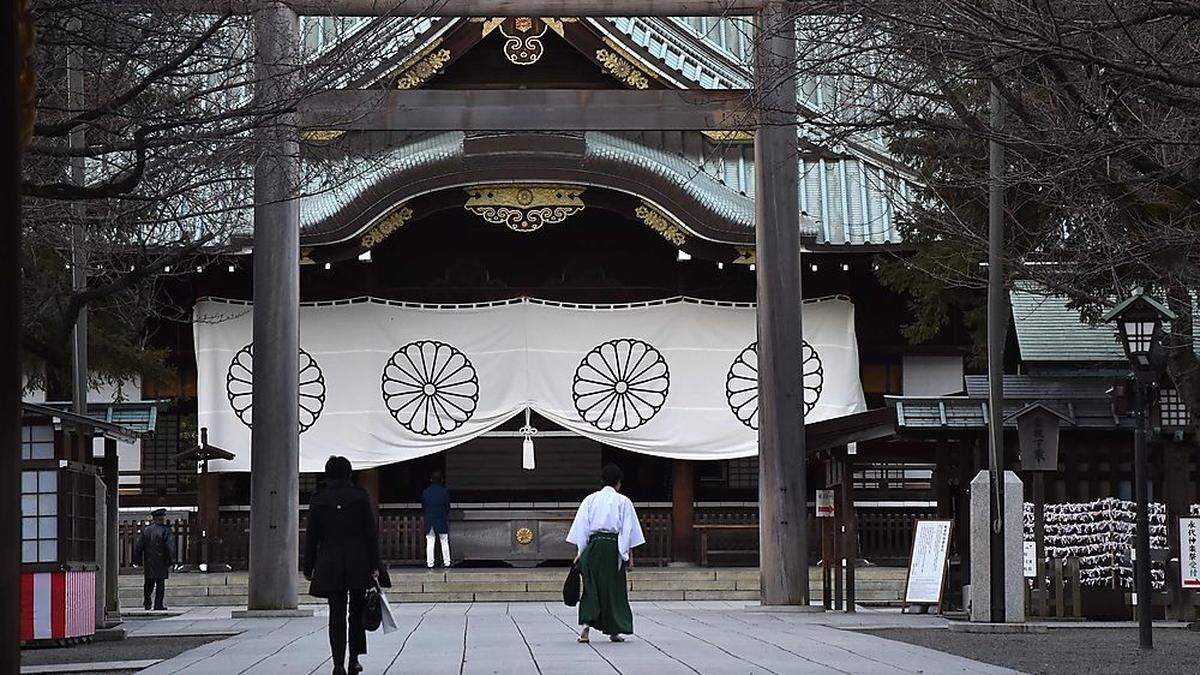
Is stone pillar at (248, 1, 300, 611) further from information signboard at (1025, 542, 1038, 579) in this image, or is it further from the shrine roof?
information signboard at (1025, 542, 1038, 579)

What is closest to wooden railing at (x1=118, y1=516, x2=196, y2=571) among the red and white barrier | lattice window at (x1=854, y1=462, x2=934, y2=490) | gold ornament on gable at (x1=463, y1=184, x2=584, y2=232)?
A: gold ornament on gable at (x1=463, y1=184, x2=584, y2=232)

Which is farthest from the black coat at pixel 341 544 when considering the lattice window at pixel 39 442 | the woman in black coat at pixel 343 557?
the lattice window at pixel 39 442

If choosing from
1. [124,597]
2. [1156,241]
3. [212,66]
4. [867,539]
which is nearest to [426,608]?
[124,597]

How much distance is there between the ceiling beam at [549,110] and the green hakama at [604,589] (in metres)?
6.02

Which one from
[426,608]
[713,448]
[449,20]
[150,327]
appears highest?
[449,20]

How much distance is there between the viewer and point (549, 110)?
2020cm

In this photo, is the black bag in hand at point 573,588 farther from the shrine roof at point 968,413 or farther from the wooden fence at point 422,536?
the wooden fence at point 422,536

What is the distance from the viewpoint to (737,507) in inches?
1076

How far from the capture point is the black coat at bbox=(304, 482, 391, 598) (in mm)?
11844

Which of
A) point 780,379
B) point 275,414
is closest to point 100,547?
point 275,414

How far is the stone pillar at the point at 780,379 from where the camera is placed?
1986 cm

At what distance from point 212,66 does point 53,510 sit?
461 centimetres

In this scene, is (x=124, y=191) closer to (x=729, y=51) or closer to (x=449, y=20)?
(x=449, y=20)

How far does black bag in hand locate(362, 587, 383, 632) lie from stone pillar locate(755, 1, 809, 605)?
8.58 m
